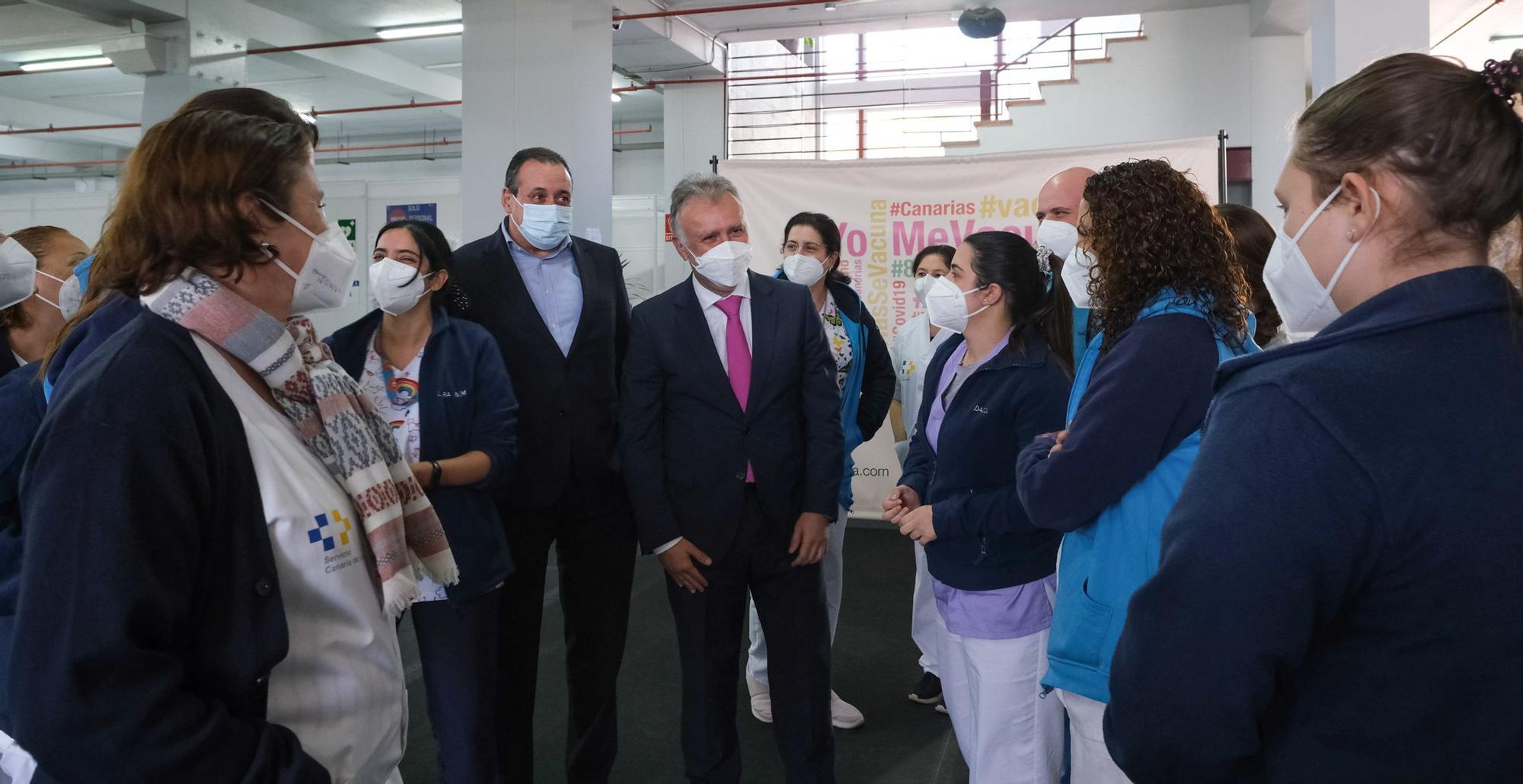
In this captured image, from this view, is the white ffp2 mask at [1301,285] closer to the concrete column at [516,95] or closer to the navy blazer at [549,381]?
the navy blazer at [549,381]

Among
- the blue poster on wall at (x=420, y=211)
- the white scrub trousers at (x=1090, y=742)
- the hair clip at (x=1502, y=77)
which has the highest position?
the blue poster on wall at (x=420, y=211)

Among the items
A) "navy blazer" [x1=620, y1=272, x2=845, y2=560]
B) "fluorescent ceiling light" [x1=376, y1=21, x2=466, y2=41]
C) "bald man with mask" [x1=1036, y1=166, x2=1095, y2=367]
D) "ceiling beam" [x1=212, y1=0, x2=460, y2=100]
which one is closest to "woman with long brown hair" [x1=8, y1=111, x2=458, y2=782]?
"navy blazer" [x1=620, y1=272, x2=845, y2=560]

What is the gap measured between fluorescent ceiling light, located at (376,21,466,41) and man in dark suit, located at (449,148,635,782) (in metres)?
5.88

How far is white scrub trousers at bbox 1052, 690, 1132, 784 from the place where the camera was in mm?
1591

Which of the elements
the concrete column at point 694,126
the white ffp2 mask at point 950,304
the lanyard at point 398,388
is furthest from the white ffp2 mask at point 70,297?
the concrete column at point 694,126

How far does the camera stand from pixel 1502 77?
2.77 feet

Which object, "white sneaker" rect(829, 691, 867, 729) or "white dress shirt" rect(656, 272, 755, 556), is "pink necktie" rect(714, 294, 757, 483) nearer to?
"white dress shirt" rect(656, 272, 755, 556)

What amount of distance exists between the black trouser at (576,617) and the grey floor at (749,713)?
0.32 m

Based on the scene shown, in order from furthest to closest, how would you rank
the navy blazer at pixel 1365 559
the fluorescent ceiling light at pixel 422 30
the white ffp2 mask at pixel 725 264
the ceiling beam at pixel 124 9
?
the fluorescent ceiling light at pixel 422 30
the ceiling beam at pixel 124 9
the white ffp2 mask at pixel 725 264
the navy blazer at pixel 1365 559

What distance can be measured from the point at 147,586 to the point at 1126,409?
129 centimetres

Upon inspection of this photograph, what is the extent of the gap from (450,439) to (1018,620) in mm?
1360

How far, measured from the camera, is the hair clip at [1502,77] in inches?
32.9

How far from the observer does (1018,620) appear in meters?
2.07

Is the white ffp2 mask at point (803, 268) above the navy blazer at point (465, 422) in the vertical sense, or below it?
above
